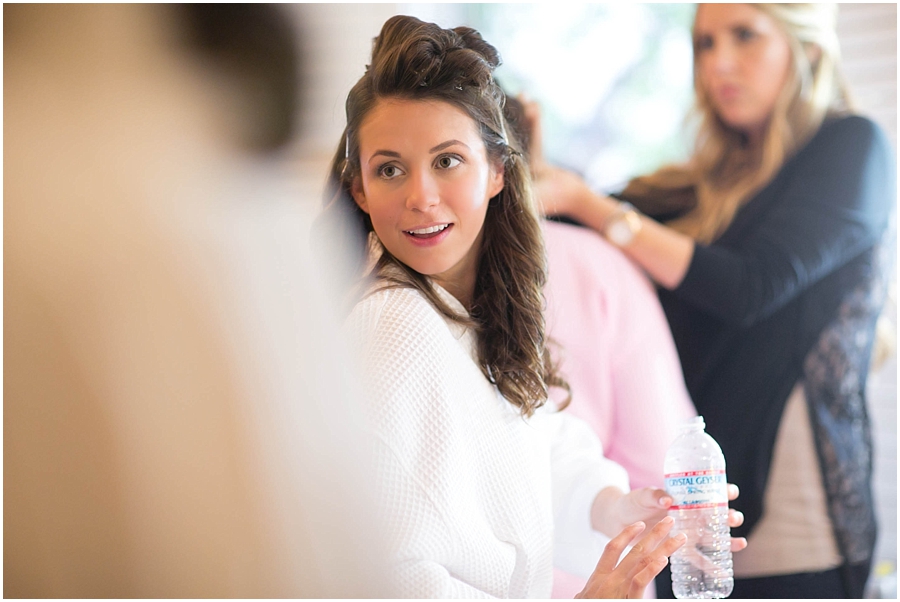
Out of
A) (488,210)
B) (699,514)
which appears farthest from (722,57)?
(699,514)

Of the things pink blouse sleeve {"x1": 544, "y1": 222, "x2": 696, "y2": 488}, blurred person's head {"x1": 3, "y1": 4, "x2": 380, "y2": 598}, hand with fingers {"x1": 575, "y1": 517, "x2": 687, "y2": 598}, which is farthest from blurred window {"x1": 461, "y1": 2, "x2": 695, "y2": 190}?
blurred person's head {"x1": 3, "y1": 4, "x2": 380, "y2": 598}

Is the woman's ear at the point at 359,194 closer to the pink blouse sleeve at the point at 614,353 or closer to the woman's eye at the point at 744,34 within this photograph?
the pink blouse sleeve at the point at 614,353

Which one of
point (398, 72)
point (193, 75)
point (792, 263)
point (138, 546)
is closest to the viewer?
point (138, 546)

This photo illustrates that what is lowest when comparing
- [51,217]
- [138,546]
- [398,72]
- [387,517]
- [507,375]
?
[387,517]

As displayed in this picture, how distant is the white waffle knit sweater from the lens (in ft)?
3.74

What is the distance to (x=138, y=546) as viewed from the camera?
1.67ft

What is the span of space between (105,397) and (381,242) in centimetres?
82

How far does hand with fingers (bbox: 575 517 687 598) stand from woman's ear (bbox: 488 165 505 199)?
612 mm

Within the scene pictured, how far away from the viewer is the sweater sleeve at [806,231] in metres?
1.95

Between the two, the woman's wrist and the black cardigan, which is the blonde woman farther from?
the woman's wrist

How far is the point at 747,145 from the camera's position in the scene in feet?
6.51

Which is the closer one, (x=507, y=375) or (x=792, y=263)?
(x=507, y=375)

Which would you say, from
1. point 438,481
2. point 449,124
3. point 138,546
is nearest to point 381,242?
point 449,124

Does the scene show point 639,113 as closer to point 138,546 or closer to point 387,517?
point 387,517
